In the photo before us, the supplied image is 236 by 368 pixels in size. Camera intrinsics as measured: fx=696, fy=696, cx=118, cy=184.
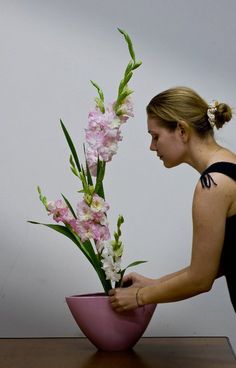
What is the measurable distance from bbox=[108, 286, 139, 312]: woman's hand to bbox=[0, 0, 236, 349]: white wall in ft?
1.43

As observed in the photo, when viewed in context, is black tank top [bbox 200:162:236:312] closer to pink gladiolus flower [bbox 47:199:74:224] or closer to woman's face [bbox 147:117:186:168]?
woman's face [bbox 147:117:186:168]

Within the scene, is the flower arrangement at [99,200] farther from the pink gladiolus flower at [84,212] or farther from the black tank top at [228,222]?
the black tank top at [228,222]

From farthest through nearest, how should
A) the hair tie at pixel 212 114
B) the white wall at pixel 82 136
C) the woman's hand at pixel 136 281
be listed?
the white wall at pixel 82 136 < the woman's hand at pixel 136 281 < the hair tie at pixel 212 114

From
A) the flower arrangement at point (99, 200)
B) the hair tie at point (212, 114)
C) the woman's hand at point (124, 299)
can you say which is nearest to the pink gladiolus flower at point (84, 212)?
the flower arrangement at point (99, 200)

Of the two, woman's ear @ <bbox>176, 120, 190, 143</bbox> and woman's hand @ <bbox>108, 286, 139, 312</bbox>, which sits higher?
woman's ear @ <bbox>176, 120, 190, 143</bbox>

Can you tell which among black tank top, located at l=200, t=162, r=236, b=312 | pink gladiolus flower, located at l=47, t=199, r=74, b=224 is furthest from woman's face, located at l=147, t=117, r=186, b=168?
pink gladiolus flower, located at l=47, t=199, r=74, b=224

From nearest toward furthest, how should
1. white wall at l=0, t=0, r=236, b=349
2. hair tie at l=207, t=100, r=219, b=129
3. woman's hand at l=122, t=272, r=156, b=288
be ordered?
hair tie at l=207, t=100, r=219, b=129 → woman's hand at l=122, t=272, r=156, b=288 → white wall at l=0, t=0, r=236, b=349

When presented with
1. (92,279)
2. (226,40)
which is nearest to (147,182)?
(92,279)

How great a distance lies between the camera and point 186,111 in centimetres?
134

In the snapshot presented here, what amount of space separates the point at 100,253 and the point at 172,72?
64 centimetres

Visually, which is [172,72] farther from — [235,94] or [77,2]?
[77,2]

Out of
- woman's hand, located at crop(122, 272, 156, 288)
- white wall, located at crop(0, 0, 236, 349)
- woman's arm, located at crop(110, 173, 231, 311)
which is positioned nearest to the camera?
woman's arm, located at crop(110, 173, 231, 311)

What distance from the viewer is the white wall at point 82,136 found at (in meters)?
1.82

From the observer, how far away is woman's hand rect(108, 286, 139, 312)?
1.37m
